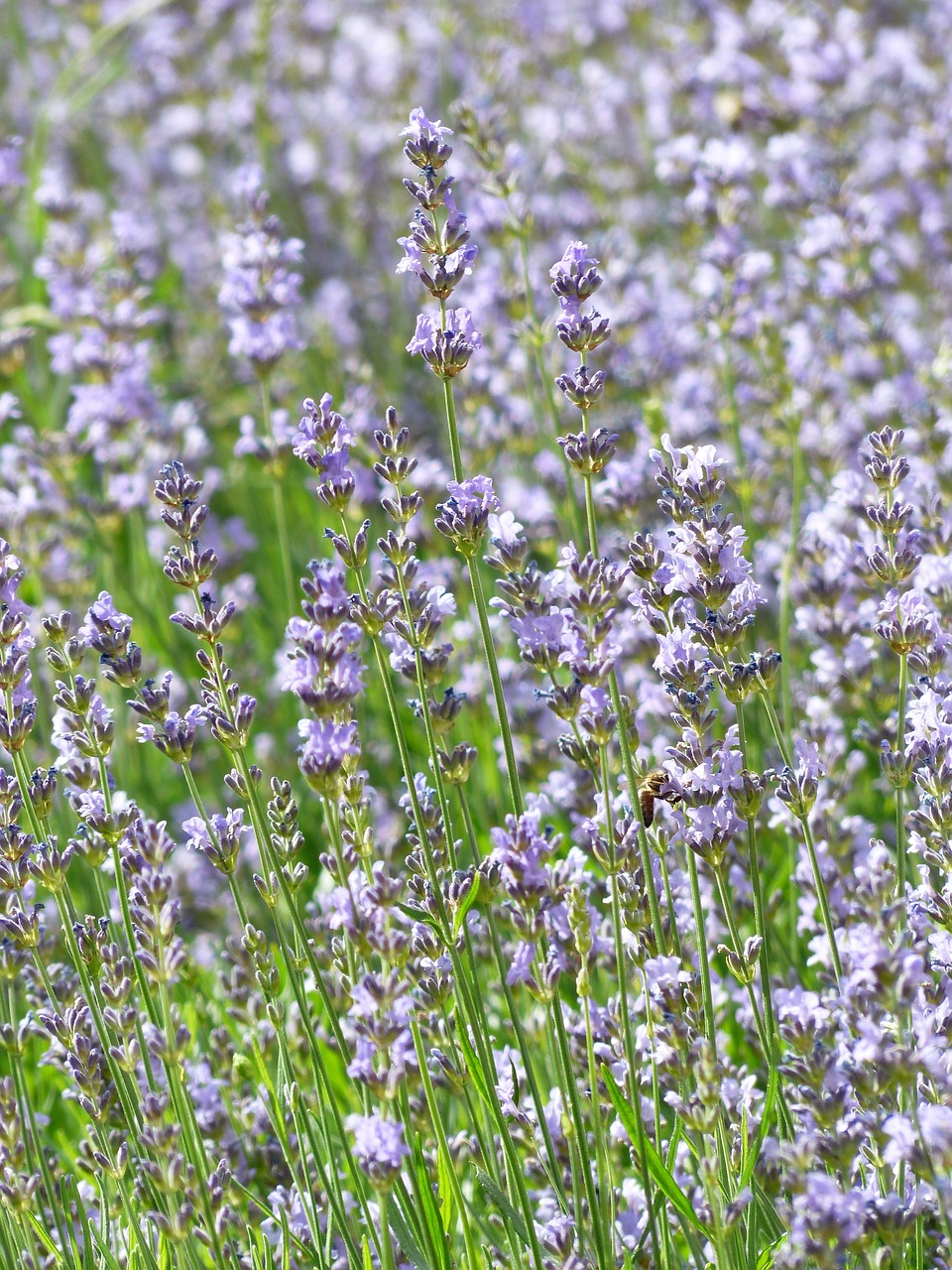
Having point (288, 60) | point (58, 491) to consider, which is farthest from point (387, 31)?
point (58, 491)

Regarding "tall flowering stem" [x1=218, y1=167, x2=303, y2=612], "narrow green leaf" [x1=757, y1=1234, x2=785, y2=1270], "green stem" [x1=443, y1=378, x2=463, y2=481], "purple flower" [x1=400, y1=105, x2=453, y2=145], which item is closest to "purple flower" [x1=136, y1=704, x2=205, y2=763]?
"green stem" [x1=443, y1=378, x2=463, y2=481]

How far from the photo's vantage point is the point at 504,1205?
2.00 metres

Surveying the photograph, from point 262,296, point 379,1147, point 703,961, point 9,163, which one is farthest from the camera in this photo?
point 9,163

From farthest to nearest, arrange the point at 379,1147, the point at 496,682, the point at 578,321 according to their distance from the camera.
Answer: the point at 578,321 → the point at 496,682 → the point at 379,1147

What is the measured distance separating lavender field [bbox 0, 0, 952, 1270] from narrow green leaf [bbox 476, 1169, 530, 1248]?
1 centimetres

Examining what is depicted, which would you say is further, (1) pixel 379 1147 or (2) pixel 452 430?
(2) pixel 452 430

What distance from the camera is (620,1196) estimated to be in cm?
249

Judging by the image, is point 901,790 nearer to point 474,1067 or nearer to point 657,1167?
point 657,1167

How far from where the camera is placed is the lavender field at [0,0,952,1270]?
197 cm

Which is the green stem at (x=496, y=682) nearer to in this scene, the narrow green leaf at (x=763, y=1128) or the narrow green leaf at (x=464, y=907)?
the narrow green leaf at (x=464, y=907)

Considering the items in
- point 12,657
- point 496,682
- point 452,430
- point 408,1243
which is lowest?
point 408,1243

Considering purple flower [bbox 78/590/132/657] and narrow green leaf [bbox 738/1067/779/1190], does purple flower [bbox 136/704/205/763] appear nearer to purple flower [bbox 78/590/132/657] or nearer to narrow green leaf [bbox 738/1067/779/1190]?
purple flower [bbox 78/590/132/657]

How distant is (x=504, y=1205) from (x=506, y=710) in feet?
2.55

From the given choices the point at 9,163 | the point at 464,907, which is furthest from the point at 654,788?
the point at 9,163
